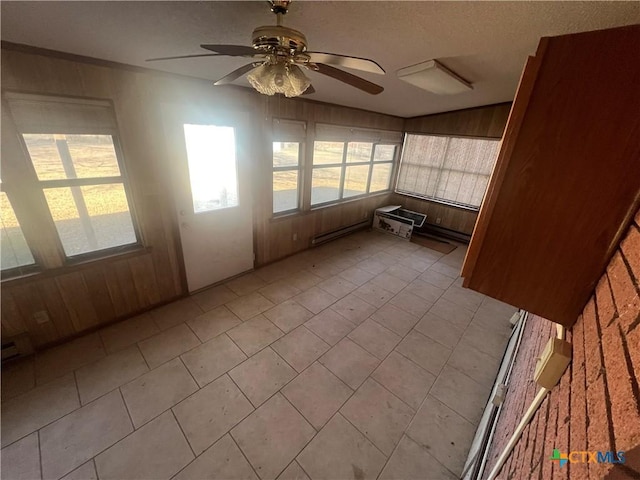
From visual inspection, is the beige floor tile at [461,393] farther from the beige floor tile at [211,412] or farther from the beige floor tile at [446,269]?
the beige floor tile at [446,269]

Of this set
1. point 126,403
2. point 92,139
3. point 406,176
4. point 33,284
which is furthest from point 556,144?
point 406,176

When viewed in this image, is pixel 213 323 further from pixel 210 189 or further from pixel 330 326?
pixel 210 189

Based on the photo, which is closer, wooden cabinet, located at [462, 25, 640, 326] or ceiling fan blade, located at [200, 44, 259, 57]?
wooden cabinet, located at [462, 25, 640, 326]

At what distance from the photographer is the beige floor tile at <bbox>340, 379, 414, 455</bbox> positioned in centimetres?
187

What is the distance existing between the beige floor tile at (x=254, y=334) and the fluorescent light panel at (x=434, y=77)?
2.89 metres

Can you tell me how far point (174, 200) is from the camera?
9.22 ft

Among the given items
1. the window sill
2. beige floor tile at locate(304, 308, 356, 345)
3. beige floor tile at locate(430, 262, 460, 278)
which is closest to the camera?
the window sill

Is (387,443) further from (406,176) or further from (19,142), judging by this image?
(406,176)

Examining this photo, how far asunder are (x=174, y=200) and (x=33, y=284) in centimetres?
133

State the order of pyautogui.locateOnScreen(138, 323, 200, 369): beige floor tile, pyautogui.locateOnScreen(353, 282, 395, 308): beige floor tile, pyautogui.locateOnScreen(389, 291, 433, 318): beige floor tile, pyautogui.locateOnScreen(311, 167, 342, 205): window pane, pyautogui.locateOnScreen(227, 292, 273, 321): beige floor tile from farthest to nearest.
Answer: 1. pyautogui.locateOnScreen(311, 167, 342, 205): window pane
2. pyautogui.locateOnScreen(353, 282, 395, 308): beige floor tile
3. pyautogui.locateOnScreen(389, 291, 433, 318): beige floor tile
4. pyautogui.locateOnScreen(227, 292, 273, 321): beige floor tile
5. pyautogui.locateOnScreen(138, 323, 200, 369): beige floor tile

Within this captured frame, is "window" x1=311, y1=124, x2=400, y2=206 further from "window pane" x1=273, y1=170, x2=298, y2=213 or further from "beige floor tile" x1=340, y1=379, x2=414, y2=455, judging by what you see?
"beige floor tile" x1=340, y1=379, x2=414, y2=455

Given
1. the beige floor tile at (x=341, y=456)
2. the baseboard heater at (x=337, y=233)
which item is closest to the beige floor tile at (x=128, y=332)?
the beige floor tile at (x=341, y=456)

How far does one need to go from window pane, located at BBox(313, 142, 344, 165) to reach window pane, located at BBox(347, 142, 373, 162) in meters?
0.26

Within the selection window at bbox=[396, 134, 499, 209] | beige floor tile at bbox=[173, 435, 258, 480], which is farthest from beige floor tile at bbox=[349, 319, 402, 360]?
window at bbox=[396, 134, 499, 209]
